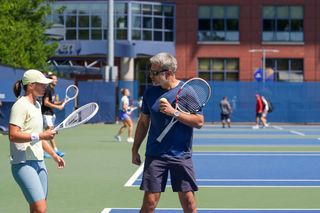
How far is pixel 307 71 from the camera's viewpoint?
5794 cm

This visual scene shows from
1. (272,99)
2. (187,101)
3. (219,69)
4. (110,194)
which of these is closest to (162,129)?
(187,101)

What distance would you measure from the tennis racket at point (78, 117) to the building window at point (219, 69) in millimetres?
49635

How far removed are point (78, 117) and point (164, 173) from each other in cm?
101

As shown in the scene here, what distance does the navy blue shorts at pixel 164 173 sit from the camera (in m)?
7.78

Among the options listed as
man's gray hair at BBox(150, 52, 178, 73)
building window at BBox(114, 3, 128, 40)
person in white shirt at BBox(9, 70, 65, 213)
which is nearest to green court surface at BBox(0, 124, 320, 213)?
person in white shirt at BBox(9, 70, 65, 213)

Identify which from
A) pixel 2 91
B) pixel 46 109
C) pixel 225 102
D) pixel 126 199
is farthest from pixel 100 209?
pixel 225 102

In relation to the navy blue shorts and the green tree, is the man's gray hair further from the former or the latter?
the green tree

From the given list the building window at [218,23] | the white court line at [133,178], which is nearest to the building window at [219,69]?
the building window at [218,23]

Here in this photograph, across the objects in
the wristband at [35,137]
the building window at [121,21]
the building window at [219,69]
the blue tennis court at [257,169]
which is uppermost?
the building window at [121,21]

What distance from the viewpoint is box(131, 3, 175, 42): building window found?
185 feet

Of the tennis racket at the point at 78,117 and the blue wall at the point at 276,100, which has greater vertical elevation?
the tennis racket at the point at 78,117

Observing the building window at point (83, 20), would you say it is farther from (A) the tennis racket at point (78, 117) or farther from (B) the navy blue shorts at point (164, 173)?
(B) the navy blue shorts at point (164, 173)

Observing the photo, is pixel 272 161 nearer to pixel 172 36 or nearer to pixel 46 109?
pixel 46 109

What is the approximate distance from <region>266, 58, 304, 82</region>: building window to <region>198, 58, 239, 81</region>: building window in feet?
7.70
